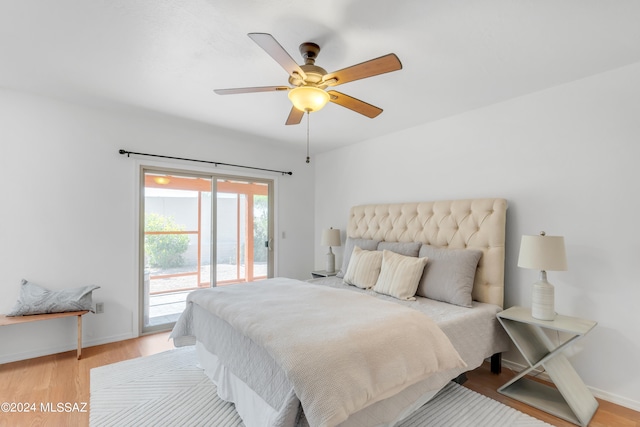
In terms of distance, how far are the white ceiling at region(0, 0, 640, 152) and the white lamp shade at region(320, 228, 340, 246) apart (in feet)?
6.43

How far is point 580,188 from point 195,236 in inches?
160

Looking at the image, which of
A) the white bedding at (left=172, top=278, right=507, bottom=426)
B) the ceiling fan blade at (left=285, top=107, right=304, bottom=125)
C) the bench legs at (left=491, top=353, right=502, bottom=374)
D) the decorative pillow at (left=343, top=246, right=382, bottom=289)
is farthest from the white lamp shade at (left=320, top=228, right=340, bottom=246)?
the bench legs at (left=491, top=353, right=502, bottom=374)

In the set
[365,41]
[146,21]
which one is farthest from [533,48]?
[146,21]

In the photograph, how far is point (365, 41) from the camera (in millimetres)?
1972

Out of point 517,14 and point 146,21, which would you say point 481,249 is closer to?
point 517,14

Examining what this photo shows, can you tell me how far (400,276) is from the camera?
2.87m

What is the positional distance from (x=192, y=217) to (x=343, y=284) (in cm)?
215

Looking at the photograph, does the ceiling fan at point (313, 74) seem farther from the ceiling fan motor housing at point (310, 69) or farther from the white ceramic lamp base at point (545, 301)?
the white ceramic lamp base at point (545, 301)

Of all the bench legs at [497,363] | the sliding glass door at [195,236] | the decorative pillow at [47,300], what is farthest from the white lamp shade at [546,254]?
the decorative pillow at [47,300]

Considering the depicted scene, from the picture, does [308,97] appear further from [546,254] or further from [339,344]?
[546,254]

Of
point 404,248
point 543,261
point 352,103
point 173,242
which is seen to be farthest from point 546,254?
point 173,242

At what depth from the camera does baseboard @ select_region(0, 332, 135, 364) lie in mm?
2823

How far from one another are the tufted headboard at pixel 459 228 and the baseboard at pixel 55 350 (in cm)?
308

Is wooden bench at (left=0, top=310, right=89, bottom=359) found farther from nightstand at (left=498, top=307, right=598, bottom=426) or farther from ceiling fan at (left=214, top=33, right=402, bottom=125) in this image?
nightstand at (left=498, top=307, right=598, bottom=426)
